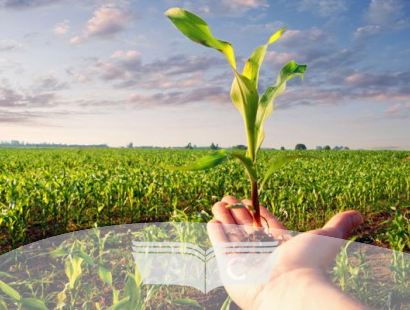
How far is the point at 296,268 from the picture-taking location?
1.72 metres

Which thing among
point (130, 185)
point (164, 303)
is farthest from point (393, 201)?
point (164, 303)

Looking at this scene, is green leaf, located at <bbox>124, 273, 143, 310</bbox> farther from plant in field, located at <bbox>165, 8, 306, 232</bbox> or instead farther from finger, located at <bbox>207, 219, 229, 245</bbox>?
plant in field, located at <bbox>165, 8, 306, 232</bbox>

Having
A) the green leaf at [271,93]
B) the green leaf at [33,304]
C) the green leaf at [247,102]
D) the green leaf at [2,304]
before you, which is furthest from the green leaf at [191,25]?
the green leaf at [2,304]

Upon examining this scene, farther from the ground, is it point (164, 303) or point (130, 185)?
point (130, 185)

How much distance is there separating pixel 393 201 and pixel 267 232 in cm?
652

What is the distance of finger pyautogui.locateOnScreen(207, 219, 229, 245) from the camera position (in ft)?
6.44

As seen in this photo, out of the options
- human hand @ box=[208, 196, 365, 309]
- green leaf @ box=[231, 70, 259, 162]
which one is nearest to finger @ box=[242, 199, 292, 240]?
human hand @ box=[208, 196, 365, 309]

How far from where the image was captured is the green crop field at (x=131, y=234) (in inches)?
113

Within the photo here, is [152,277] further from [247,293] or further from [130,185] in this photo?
[130,185]

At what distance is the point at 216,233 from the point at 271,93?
778 millimetres

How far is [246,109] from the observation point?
185 centimetres

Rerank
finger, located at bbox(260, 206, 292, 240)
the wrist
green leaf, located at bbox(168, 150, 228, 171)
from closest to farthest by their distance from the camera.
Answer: the wrist
green leaf, located at bbox(168, 150, 228, 171)
finger, located at bbox(260, 206, 292, 240)

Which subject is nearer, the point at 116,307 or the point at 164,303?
the point at 116,307

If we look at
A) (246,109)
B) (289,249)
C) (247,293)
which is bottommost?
(247,293)
